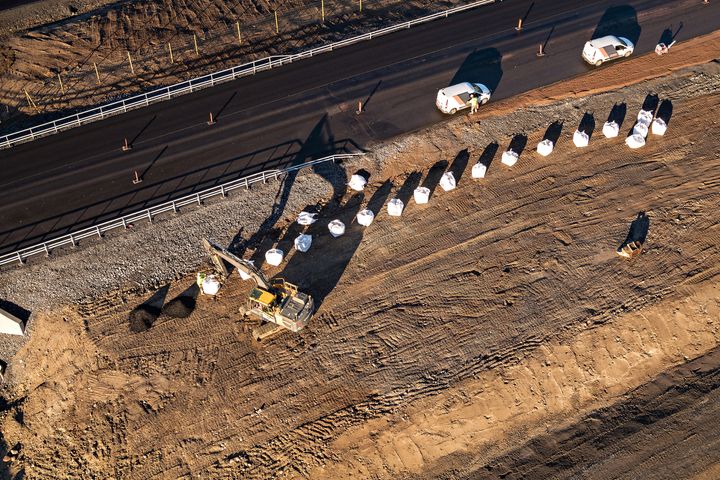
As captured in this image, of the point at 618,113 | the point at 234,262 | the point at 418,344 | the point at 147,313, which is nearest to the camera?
the point at 418,344

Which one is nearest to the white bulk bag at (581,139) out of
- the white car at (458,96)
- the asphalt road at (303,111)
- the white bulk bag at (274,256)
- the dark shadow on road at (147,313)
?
the asphalt road at (303,111)

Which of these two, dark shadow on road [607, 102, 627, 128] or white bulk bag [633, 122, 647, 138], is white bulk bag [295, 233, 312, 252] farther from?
white bulk bag [633, 122, 647, 138]

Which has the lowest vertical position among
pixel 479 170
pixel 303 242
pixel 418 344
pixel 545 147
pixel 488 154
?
pixel 418 344

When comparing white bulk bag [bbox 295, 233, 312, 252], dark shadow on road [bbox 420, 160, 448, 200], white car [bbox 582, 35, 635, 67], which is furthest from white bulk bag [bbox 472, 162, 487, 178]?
white car [bbox 582, 35, 635, 67]

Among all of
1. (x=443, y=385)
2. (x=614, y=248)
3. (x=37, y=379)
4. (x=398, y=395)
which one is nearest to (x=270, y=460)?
(x=398, y=395)

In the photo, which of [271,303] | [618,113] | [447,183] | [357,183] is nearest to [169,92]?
[357,183]

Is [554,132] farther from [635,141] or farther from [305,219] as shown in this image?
[305,219]

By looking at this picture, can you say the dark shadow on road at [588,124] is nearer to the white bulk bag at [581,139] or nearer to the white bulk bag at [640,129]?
the white bulk bag at [581,139]
